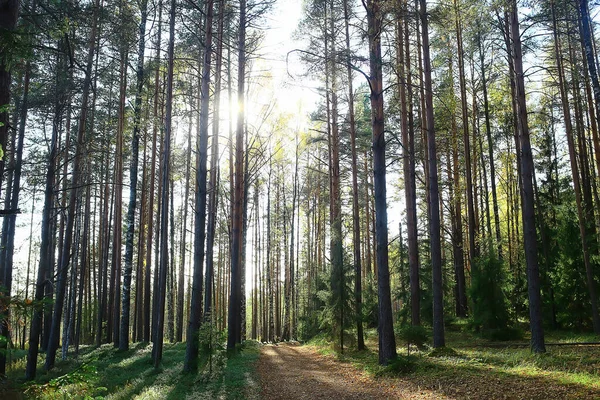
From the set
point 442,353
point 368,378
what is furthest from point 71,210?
point 442,353

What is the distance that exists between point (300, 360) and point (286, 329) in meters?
16.7

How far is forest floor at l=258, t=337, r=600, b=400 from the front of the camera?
6.45 metres

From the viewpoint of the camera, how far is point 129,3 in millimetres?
10805

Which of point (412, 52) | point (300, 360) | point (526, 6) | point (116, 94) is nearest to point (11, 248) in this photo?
point (116, 94)

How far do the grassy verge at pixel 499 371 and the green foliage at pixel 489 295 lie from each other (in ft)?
7.57

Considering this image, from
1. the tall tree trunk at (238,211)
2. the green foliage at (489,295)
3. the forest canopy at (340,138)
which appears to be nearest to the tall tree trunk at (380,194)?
the forest canopy at (340,138)

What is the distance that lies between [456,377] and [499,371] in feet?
3.01

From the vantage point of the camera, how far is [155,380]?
9953 millimetres

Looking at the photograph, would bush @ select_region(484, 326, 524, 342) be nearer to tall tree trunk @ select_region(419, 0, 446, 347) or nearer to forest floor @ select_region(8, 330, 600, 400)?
forest floor @ select_region(8, 330, 600, 400)

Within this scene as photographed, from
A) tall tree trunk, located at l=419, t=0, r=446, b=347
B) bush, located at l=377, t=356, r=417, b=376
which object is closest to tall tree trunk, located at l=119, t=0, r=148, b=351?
tall tree trunk, located at l=419, t=0, r=446, b=347

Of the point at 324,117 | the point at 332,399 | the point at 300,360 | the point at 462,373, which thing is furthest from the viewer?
the point at 324,117

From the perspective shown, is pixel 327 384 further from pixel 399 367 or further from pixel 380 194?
pixel 380 194

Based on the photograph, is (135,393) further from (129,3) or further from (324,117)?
(324,117)

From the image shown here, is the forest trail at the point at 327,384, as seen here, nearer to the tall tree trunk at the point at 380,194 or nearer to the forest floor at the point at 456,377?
the forest floor at the point at 456,377
